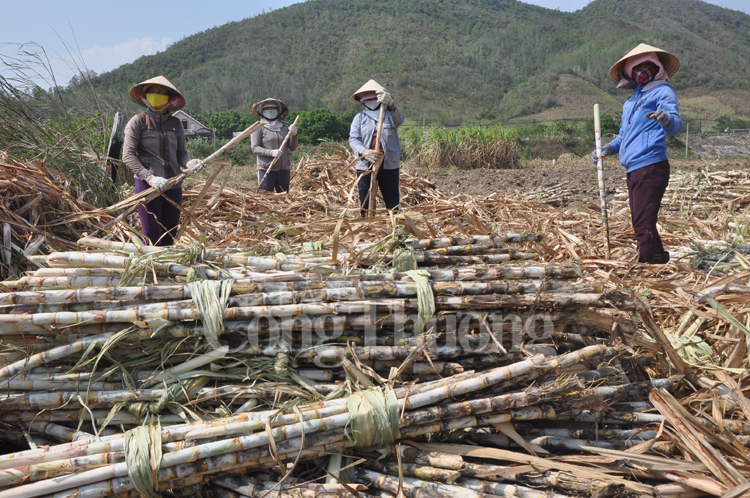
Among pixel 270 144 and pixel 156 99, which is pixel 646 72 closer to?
pixel 156 99

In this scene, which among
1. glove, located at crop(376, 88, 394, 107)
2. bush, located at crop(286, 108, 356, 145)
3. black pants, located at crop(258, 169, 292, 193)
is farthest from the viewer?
bush, located at crop(286, 108, 356, 145)

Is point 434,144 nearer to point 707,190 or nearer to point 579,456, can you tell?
point 707,190

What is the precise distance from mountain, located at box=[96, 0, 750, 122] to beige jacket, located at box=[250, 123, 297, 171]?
3989 centimetres

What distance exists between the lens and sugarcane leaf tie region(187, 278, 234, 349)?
1634 mm

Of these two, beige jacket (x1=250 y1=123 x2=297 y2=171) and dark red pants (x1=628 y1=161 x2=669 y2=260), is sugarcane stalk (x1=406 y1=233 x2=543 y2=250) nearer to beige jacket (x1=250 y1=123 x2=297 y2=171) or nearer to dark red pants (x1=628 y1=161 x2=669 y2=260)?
dark red pants (x1=628 y1=161 x2=669 y2=260)

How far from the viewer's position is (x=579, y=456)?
5.09 ft

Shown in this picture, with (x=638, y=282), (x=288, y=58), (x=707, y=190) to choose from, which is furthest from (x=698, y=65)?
(x=638, y=282)

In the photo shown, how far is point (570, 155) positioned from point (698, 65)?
197 ft

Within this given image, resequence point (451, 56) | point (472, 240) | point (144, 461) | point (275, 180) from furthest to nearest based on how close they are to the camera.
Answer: point (451, 56), point (275, 180), point (472, 240), point (144, 461)

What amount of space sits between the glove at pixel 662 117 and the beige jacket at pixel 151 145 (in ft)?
12.0

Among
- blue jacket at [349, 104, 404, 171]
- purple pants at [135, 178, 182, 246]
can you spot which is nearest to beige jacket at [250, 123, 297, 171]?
blue jacket at [349, 104, 404, 171]

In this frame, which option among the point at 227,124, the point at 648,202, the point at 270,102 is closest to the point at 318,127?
the point at 227,124

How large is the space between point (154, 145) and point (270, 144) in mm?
2201

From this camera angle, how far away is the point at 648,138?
341cm
